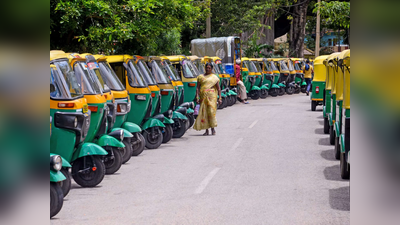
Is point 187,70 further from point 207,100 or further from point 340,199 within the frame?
point 340,199

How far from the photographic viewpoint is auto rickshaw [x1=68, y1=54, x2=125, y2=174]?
8891 mm

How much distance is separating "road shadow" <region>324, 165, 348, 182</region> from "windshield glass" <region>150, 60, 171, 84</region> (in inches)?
193

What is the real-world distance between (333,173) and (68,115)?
4607mm

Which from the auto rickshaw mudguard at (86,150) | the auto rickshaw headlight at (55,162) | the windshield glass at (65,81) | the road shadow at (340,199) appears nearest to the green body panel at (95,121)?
the auto rickshaw mudguard at (86,150)

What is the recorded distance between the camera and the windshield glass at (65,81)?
26.1ft

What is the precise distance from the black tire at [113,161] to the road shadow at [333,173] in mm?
3447

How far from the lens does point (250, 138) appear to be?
14.7 metres

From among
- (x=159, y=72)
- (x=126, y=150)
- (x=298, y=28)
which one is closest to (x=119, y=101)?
(x=126, y=150)

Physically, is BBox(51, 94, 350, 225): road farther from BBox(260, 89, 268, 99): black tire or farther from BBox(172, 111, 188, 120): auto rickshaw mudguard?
BBox(260, 89, 268, 99): black tire

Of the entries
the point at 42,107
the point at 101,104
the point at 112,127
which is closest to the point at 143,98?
the point at 112,127

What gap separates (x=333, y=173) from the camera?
9836 millimetres

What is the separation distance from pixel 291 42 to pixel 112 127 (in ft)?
116

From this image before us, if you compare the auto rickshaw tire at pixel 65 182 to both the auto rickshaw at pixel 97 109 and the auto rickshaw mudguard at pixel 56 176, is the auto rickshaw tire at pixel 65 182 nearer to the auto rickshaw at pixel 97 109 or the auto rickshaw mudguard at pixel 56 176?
the auto rickshaw mudguard at pixel 56 176

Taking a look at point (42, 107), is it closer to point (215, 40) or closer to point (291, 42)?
point (215, 40)
